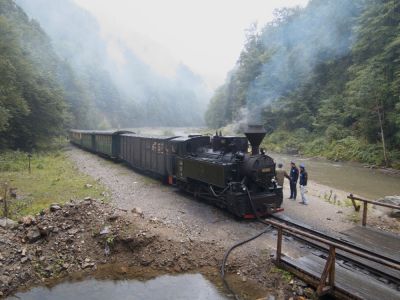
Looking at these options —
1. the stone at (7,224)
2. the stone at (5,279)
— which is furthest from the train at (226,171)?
the stone at (5,279)

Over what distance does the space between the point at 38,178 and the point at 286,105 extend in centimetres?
3317

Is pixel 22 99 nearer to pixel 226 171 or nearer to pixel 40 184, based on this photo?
pixel 40 184

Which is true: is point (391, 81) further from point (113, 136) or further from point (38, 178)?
point (38, 178)

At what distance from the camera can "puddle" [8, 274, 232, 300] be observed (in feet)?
25.6

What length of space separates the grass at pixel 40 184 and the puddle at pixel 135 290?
482cm

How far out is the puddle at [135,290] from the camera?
7.81m

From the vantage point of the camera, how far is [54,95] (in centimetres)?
3416

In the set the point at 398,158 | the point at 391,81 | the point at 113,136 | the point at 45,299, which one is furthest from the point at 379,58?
the point at 45,299

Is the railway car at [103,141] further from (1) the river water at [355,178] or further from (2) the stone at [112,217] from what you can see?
(2) the stone at [112,217]

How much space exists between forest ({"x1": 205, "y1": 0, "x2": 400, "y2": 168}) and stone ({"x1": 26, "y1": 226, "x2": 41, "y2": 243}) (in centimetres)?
2291

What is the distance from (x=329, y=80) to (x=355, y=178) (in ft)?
74.2

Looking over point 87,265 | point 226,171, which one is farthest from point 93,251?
point 226,171

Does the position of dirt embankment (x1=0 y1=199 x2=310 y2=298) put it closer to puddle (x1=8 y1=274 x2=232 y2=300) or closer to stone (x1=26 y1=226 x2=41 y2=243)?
stone (x1=26 y1=226 x2=41 y2=243)

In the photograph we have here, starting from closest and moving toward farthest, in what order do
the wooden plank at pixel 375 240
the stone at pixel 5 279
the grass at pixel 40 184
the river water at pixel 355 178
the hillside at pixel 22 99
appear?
the stone at pixel 5 279
the wooden plank at pixel 375 240
the grass at pixel 40 184
the river water at pixel 355 178
the hillside at pixel 22 99
